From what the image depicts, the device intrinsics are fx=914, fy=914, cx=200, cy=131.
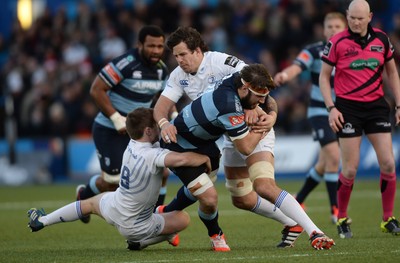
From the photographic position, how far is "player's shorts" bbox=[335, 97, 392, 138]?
33.3 ft

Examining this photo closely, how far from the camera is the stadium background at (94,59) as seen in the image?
21.2 meters

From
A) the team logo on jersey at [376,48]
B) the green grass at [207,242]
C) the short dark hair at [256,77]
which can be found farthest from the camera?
the team logo on jersey at [376,48]

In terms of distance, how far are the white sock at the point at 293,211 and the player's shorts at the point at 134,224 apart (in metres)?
1.26

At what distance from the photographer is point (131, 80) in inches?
455

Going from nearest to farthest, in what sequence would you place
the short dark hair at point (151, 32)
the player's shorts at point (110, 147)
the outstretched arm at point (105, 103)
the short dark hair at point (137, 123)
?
the short dark hair at point (137, 123)
the short dark hair at point (151, 32)
the outstretched arm at point (105, 103)
the player's shorts at point (110, 147)

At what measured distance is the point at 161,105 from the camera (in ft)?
30.9

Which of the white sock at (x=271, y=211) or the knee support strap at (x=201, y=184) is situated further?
the white sock at (x=271, y=211)

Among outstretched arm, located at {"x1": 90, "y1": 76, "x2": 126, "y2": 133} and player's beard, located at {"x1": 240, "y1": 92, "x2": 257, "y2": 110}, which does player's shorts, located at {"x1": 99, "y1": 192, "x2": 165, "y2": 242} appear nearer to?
player's beard, located at {"x1": 240, "y1": 92, "x2": 257, "y2": 110}

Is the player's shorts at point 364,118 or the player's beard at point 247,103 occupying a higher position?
the player's beard at point 247,103

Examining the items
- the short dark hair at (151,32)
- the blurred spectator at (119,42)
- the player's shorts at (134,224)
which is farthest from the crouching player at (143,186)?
the blurred spectator at (119,42)

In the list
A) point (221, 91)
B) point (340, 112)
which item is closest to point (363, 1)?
point (340, 112)

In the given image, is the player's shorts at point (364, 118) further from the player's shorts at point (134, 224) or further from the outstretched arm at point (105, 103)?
the outstretched arm at point (105, 103)

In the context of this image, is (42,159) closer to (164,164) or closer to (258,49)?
(258,49)

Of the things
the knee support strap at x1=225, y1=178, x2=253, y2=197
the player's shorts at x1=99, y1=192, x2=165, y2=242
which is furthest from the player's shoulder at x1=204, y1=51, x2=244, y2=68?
the player's shorts at x1=99, y1=192, x2=165, y2=242
